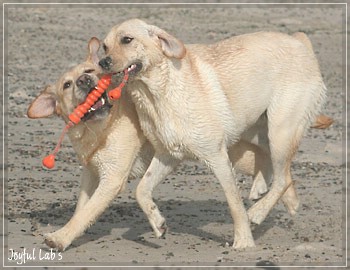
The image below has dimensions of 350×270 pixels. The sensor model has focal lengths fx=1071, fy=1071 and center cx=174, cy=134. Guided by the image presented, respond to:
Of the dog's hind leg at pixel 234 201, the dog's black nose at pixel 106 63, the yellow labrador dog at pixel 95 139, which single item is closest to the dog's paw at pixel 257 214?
the dog's hind leg at pixel 234 201

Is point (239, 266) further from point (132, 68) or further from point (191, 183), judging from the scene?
point (191, 183)

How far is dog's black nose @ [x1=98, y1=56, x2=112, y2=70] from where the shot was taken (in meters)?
8.14

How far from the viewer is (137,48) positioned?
8281mm

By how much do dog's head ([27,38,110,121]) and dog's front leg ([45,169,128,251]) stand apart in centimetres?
54

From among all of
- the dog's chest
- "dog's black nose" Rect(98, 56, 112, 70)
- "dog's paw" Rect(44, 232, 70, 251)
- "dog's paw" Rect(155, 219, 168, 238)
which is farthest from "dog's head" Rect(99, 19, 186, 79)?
"dog's paw" Rect(44, 232, 70, 251)

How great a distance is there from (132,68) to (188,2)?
45.0 feet

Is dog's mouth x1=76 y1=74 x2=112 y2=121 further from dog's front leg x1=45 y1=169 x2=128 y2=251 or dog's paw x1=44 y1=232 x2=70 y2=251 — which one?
dog's paw x1=44 y1=232 x2=70 y2=251

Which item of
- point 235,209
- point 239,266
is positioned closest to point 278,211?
point 235,209

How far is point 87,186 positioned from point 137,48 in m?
1.38

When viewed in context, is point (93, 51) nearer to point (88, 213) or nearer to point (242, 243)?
point (88, 213)

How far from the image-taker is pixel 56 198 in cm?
1034

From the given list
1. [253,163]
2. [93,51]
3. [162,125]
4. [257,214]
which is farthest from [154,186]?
[253,163]

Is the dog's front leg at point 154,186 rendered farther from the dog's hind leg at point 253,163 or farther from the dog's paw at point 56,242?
the dog's hind leg at point 253,163

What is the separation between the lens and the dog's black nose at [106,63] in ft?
26.7
